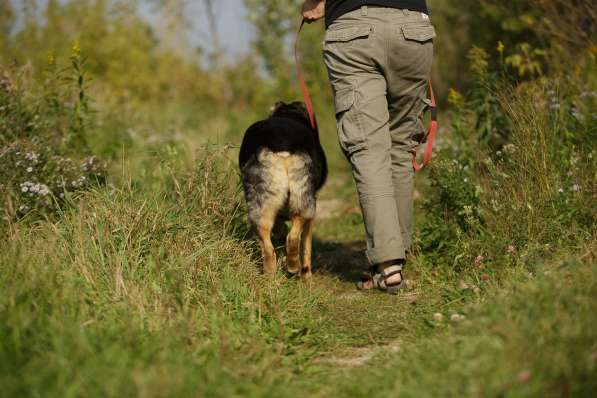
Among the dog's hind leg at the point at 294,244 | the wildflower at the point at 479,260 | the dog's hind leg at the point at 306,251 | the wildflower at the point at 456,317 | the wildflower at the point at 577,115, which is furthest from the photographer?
the wildflower at the point at 577,115

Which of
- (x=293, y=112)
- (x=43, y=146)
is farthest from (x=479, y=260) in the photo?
(x=43, y=146)

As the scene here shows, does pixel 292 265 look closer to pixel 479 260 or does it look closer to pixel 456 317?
pixel 479 260

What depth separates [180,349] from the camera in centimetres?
269

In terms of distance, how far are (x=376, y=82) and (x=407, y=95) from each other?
27 centimetres

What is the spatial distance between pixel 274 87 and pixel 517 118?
829 centimetres

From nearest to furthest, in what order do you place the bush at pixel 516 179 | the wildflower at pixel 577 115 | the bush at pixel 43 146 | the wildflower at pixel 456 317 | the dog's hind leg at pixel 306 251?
the wildflower at pixel 456 317 < the bush at pixel 516 179 < the bush at pixel 43 146 < the dog's hind leg at pixel 306 251 < the wildflower at pixel 577 115

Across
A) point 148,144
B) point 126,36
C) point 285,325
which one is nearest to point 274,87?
point 126,36

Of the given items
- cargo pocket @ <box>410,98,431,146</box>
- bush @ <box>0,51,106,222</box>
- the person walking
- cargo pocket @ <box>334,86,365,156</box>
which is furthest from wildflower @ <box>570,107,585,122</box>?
bush @ <box>0,51,106,222</box>

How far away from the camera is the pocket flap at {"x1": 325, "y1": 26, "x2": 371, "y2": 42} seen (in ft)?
12.5

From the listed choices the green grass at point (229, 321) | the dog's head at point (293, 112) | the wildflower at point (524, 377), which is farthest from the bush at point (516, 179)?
the wildflower at point (524, 377)

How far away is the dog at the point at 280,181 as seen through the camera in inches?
163

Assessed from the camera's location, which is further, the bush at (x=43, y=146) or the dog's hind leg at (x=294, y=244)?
the dog's hind leg at (x=294, y=244)

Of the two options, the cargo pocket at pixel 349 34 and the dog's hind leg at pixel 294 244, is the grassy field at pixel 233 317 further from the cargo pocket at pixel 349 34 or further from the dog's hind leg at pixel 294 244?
the cargo pocket at pixel 349 34

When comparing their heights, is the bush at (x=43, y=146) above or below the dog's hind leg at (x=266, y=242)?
above
